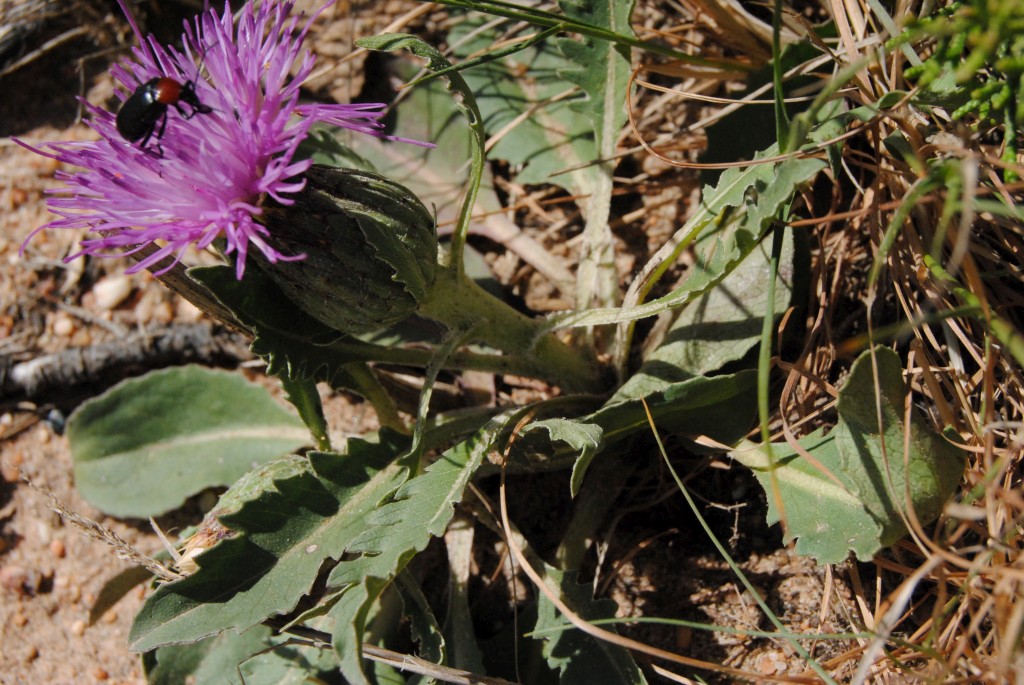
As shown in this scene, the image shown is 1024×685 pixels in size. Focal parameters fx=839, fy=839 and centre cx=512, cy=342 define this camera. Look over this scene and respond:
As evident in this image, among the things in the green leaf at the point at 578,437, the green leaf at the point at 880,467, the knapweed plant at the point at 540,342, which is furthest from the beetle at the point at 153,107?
the green leaf at the point at 880,467

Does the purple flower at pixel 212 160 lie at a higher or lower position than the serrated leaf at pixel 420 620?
higher

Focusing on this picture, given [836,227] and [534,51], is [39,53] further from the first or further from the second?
[836,227]

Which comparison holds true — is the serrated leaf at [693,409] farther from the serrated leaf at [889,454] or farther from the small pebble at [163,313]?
the small pebble at [163,313]

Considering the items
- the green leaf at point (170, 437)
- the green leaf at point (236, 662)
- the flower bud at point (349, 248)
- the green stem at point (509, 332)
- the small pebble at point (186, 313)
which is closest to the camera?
the flower bud at point (349, 248)

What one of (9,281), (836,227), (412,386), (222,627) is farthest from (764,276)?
(9,281)

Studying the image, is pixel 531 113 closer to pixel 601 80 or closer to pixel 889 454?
pixel 601 80

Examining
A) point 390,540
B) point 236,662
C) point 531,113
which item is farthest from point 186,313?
point 390,540
